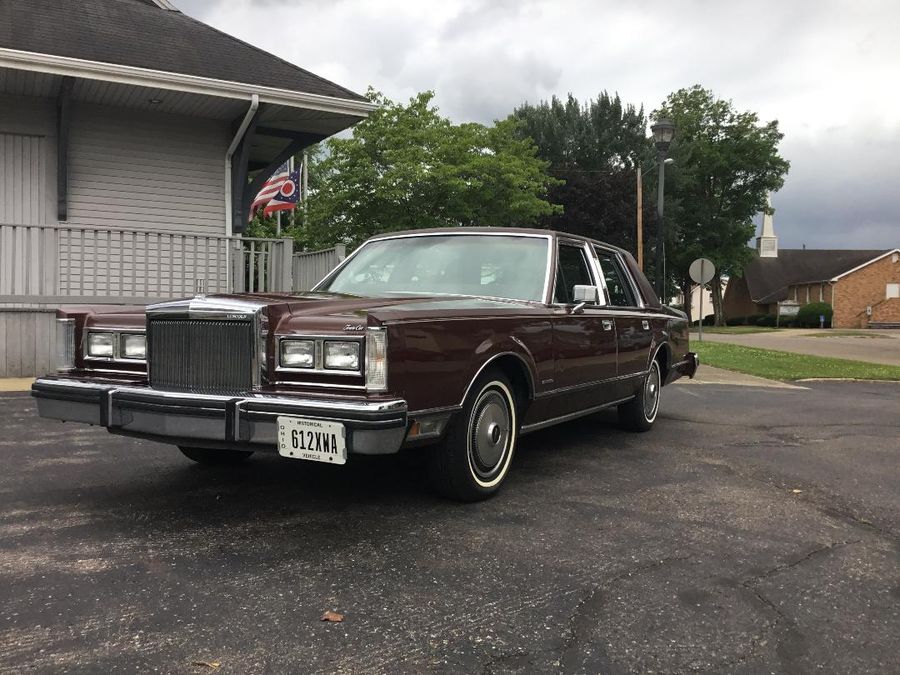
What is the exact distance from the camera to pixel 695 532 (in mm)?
3713

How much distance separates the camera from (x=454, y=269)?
505 cm

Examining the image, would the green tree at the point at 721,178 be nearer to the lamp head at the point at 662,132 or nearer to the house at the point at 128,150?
the lamp head at the point at 662,132

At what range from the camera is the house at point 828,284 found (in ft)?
180

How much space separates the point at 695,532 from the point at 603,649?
1.45 meters

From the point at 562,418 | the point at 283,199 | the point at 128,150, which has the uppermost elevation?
the point at 283,199

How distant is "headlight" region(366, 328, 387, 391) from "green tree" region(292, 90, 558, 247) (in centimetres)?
1642

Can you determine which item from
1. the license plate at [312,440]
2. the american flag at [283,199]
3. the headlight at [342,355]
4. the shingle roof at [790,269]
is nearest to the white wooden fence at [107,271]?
the headlight at [342,355]

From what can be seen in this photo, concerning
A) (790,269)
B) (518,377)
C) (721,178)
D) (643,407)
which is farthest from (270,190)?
(790,269)

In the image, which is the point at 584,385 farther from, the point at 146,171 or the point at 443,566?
the point at 146,171

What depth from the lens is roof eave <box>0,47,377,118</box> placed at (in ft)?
30.8

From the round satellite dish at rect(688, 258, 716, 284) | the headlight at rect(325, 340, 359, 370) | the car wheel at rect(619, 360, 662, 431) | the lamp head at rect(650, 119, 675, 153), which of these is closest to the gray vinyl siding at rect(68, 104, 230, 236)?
the car wheel at rect(619, 360, 662, 431)

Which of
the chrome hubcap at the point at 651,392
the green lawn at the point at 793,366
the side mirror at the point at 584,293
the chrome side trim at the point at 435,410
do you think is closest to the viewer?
the chrome side trim at the point at 435,410

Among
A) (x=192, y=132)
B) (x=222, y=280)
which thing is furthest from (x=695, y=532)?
(x=192, y=132)

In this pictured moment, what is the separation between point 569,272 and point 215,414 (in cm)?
281
